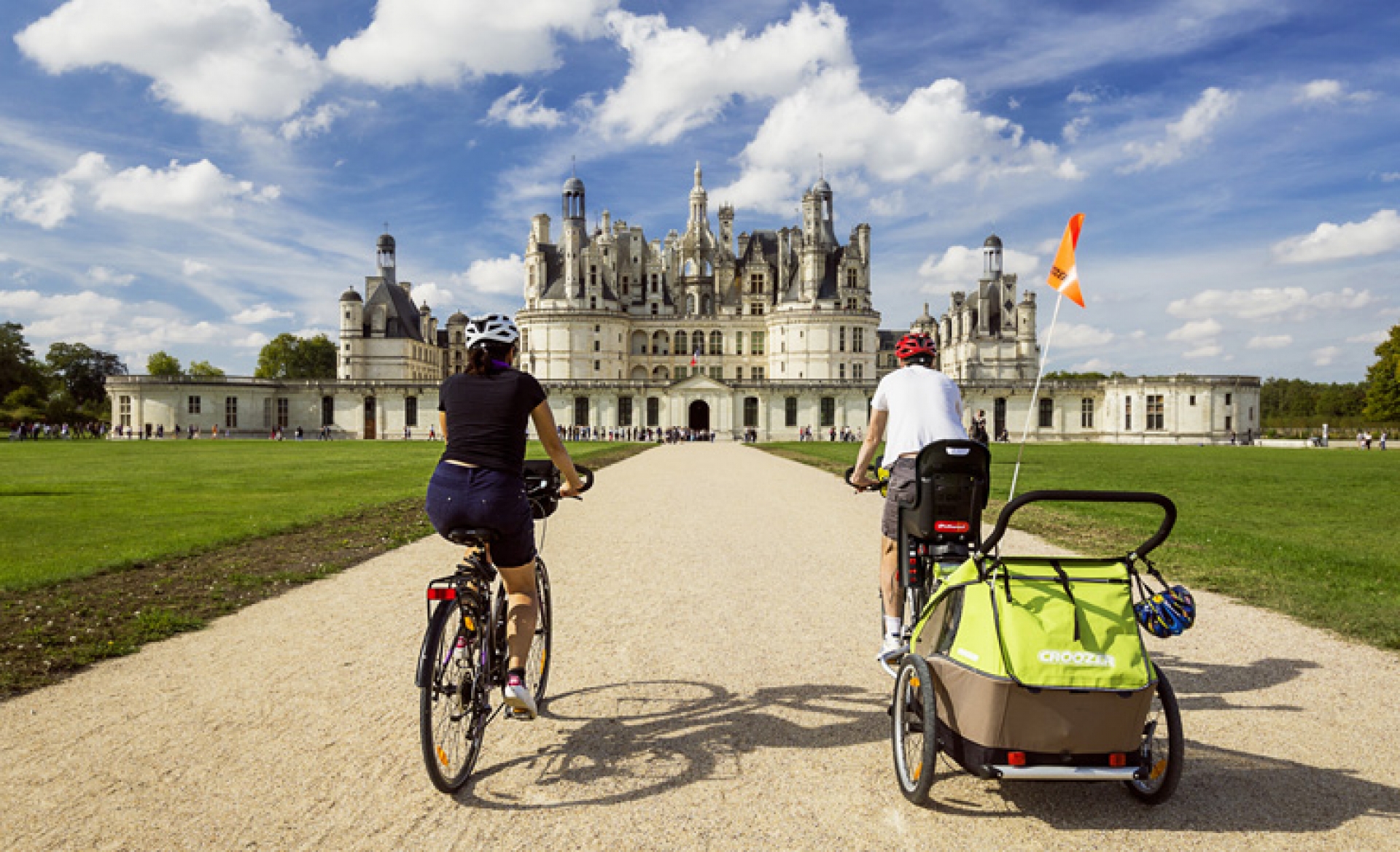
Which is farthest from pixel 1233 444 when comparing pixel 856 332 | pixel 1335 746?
pixel 1335 746

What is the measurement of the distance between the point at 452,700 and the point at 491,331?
1724 millimetres

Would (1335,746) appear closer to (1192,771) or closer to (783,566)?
(1192,771)

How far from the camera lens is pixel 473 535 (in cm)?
386

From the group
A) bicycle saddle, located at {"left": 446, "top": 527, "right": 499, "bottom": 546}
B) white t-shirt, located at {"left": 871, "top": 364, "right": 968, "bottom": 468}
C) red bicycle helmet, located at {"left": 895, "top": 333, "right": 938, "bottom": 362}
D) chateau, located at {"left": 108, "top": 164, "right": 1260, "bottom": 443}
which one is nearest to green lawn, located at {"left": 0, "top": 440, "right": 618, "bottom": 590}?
bicycle saddle, located at {"left": 446, "top": 527, "right": 499, "bottom": 546}

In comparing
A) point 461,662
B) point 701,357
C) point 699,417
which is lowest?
point 461,662

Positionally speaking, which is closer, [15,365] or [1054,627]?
[1054,627]

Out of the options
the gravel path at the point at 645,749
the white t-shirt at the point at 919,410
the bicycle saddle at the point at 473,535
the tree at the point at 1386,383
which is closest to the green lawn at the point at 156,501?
the gravel path at the point at 645,749

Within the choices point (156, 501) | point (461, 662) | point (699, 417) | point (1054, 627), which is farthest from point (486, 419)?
point (699, 417)

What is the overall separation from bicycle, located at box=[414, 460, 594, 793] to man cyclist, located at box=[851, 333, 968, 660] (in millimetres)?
2127

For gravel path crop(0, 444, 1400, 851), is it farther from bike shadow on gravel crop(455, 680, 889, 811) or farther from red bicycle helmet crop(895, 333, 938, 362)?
red bicycle helmet crop(895, 333, 938, 362)

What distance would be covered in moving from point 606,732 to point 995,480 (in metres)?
18.7

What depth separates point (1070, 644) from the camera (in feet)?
10.6

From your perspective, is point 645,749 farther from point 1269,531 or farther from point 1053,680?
point 1269,531

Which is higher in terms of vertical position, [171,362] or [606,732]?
[171,362]
